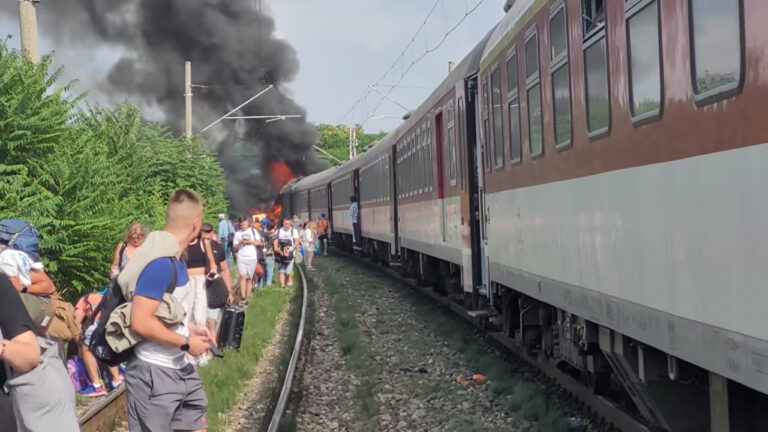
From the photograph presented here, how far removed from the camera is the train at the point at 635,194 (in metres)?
3.71

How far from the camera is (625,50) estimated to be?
16.8 feet

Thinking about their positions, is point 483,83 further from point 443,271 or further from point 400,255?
point 400,255

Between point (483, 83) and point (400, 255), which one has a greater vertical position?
point (483, 83)

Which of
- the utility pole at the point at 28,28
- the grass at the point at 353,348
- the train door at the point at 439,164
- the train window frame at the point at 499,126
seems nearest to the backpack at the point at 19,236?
the grass at the point at 353,348

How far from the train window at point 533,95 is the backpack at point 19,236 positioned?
393 centimetres

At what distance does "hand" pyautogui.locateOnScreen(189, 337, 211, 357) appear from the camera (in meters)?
4.73

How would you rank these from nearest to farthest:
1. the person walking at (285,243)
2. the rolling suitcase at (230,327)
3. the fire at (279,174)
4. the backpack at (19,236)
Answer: the backpack at (19,236) → the rolling suitcase at (230,327) → the person walking at (285,243) → the fire at (279,174)

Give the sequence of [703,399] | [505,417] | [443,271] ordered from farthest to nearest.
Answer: [443,271] < [505,417] < [703,399]

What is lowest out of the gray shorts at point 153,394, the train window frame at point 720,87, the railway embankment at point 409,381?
the railway embankment at point 409,381

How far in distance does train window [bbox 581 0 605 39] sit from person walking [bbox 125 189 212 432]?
2551 mm

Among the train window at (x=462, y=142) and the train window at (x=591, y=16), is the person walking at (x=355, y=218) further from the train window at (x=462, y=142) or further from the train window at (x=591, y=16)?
the train window at (x=591, y=16)

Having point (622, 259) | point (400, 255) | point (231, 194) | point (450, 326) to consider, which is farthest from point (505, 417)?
point (231, 194)

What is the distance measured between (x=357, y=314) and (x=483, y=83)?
24.2 feet

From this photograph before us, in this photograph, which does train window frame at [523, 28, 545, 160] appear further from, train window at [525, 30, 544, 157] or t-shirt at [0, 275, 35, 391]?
t-shirt at [0, 275, 35, 391]
